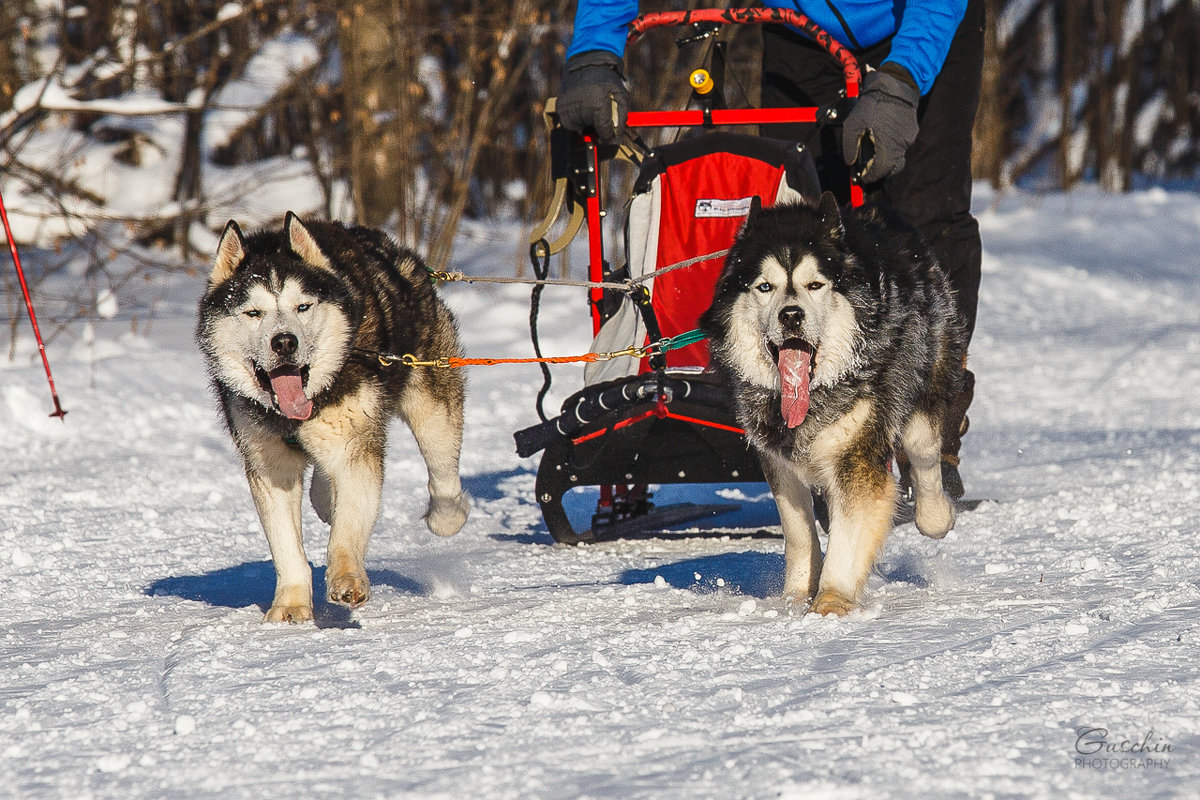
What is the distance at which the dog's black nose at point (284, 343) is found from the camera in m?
2.98

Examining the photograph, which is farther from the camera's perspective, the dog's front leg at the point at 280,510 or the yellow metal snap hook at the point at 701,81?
the yellow metal snap hook at the point at 701,81

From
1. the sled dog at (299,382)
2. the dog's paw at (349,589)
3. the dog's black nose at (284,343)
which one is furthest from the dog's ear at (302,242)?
the dog's paw at (349,589)

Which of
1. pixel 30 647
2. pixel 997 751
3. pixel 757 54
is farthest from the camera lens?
pixel 757 54

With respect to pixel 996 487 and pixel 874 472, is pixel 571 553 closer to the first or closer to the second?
pixel 874 472

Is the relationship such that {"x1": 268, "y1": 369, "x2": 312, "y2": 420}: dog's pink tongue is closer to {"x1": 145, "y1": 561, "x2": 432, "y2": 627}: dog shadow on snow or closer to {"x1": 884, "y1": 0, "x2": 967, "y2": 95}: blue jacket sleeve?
{"x1": 145, "y1": 561, "x2": 432, "y2": 627}: dog shadow on snow

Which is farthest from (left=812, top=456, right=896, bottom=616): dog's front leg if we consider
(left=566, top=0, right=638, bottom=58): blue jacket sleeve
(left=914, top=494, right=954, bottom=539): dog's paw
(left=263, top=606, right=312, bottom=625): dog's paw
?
(left=566, top=0, right=638, bottom=58): blue jacket sleeve

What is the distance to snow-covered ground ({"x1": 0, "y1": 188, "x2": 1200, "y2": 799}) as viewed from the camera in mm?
2012

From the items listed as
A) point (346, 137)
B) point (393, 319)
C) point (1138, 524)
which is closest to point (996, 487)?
point (1138, 524)

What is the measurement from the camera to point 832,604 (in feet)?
9.83

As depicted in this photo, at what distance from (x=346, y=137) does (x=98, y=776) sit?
342 inches

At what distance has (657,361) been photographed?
3.86m

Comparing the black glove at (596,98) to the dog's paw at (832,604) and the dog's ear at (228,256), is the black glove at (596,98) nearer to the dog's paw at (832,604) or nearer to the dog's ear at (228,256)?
the dog's ear at (228,256)

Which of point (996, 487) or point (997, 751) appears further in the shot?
point (996, 487)

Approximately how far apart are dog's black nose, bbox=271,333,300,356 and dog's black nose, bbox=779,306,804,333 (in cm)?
113
